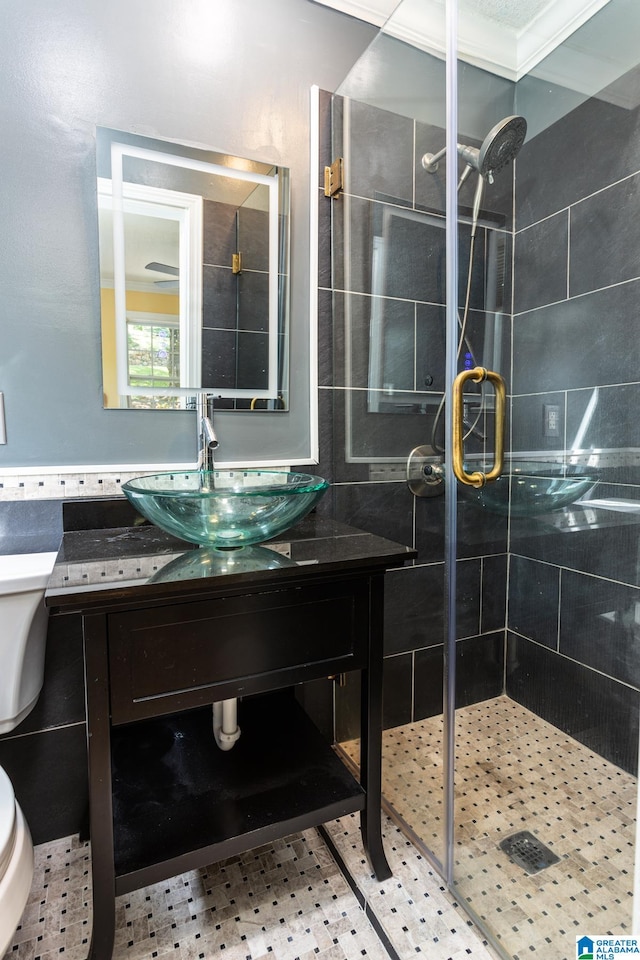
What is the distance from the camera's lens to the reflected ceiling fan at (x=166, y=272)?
1.35m

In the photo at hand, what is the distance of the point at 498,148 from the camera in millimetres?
1280

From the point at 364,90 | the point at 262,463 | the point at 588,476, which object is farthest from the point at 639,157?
the point at 262,463

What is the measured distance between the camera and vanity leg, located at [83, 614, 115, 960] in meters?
0.86

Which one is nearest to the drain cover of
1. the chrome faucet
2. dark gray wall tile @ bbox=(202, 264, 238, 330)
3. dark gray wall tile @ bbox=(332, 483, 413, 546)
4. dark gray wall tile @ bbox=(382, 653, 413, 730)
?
dark gray wall tile @ bbox=(382, 653, 413, 730)

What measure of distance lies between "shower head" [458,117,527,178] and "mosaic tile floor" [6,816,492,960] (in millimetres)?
1755

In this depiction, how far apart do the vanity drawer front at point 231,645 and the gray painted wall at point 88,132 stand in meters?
0.60

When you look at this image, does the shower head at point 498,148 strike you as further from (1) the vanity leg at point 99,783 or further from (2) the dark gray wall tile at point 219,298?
(1) the vanity leg at point 99,783

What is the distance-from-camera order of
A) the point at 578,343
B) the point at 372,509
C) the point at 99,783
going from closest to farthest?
the point at 99,783 < the point at 578,343 < the point at 372,509

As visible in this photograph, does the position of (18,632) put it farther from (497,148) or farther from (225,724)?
(497,148)

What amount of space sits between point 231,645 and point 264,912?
0.67 metres

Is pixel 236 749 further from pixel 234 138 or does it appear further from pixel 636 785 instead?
pixel 234 138

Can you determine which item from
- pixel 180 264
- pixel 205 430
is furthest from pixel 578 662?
pixel 180 264

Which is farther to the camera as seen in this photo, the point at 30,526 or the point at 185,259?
the point at 185,259

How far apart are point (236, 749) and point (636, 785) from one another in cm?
86
